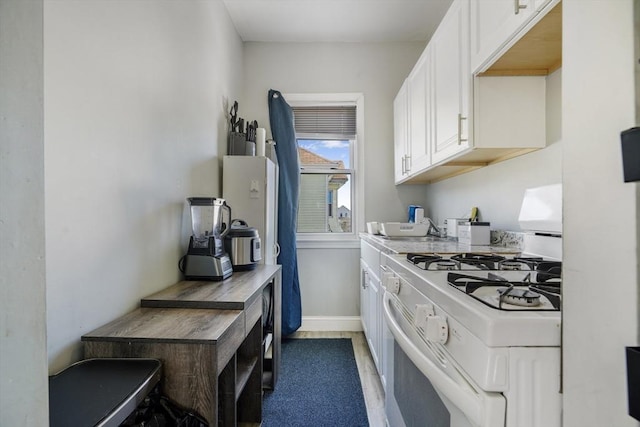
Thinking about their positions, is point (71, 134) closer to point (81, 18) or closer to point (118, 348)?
point (81, 18)

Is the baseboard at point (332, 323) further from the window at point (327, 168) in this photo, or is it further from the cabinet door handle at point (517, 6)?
the cabinet door handle at point (517, 6)

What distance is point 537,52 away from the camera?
125cm

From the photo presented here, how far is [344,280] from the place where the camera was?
3012 millimetres

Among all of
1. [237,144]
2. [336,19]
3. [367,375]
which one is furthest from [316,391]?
[336,19]

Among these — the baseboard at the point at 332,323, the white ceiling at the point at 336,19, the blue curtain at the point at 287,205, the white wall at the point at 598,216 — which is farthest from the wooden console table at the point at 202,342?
the white ceiling at the point at 336,19

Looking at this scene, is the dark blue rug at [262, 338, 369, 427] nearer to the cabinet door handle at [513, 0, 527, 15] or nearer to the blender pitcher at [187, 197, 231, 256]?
the blender pitcher at [187, 197, 231, 256]

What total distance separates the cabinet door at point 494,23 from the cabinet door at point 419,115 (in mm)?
569

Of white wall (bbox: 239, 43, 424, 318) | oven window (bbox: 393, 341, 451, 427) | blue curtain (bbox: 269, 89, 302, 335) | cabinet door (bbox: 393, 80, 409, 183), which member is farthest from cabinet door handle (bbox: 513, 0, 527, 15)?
blue curtain (bbox: 269, 89, 302, 335)

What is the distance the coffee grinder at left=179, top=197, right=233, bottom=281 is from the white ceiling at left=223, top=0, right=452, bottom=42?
173 centimetres

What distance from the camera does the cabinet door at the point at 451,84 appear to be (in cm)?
148

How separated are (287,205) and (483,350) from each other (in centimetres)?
236

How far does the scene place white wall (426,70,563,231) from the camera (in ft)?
4.49

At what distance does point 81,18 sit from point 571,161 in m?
1.37

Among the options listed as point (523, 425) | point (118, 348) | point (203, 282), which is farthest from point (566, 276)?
point (203, 282)
